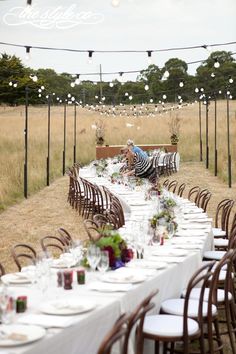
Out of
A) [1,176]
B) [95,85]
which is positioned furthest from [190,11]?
[1,176]

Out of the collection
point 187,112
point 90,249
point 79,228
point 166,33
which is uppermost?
point 166,33

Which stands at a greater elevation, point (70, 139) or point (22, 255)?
point (70, 139)

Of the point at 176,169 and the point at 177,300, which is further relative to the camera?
the point at 176,169

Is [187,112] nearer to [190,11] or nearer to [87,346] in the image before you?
[190,11]

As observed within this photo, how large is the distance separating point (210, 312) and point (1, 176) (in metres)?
14.5

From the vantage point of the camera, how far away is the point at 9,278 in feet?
14.6

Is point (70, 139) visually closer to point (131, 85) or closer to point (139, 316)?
point (131, 85)

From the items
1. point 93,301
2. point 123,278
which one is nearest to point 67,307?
point 93,301

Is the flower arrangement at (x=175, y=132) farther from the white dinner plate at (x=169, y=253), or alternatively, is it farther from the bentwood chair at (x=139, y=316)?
the bentwood chair at (x=139, y=316)

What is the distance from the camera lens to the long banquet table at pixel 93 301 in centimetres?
327

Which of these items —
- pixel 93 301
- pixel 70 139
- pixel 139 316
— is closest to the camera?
pixel 139 316

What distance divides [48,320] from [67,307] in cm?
22

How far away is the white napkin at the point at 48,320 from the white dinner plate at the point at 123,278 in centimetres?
83

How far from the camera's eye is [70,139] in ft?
108
